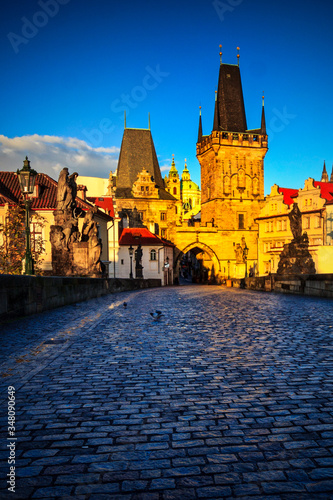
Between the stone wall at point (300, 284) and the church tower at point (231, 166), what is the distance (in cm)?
3761

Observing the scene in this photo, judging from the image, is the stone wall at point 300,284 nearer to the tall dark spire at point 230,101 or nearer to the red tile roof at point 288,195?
the red tile roof at point 288,195

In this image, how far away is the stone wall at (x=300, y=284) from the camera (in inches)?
638

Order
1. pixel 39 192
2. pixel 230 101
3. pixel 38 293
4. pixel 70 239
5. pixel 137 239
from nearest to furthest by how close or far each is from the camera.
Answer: pixel 38 293
pixel 70 239
pixel 39 192
pixel 137 239
pixel 230 101

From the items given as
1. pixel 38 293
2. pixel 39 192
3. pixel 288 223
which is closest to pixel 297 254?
pixel 38 293

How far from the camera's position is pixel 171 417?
11.4 ft

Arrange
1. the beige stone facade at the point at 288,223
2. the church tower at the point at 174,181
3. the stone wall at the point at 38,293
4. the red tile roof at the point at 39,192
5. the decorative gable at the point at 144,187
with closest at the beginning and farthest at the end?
the stone wall at the point at 38,293 → the red tile roof at the point at 39,192 → the beige stone facade at the point at 288,223 → the decorative gable at the point at 144,187 → the church tower at the point at 174,181

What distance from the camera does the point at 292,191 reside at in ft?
187

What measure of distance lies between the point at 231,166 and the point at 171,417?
61.6m

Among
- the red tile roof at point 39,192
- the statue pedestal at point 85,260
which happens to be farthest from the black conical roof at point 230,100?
the statue pedestal at point 85,260

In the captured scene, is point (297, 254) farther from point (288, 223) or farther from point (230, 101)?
point (230, 101)

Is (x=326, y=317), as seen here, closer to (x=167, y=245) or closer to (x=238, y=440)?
(x=238, y=440)

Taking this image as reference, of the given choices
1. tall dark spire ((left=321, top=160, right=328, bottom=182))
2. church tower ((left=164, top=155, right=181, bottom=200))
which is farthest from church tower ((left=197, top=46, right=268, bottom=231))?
church tower ((left=164, top=155, right=181, bottom=200))

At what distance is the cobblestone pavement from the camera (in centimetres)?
244

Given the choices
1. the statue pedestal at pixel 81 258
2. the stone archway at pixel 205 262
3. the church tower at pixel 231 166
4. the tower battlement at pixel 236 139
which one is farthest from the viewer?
the tower battlement at pixel 236 139
